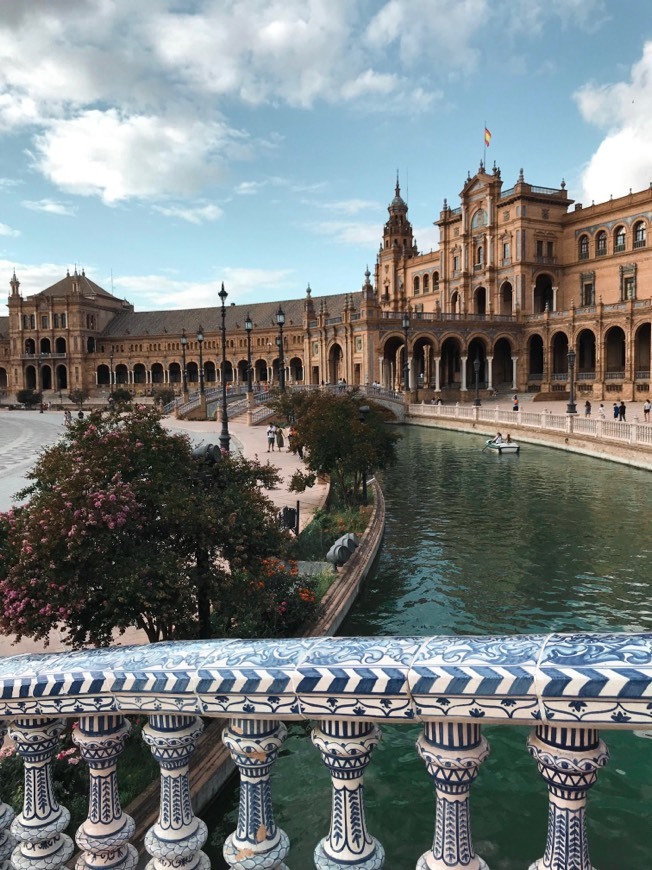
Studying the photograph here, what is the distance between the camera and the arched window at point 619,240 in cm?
5922

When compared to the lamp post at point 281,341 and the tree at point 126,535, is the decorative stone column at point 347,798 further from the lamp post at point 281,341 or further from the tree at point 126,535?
the lamp post at point 281,341

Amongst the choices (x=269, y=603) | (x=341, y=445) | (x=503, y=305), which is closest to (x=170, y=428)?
(x=341, y=445)

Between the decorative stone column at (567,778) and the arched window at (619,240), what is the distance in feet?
215

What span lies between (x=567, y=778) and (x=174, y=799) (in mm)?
1294

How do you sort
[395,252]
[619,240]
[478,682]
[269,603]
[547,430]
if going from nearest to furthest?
1. [478,682]
2. [269,603]
3. [547,430]
4. [619,240]
5. [395,252]

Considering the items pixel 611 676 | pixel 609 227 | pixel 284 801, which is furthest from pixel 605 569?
pixel 609 227

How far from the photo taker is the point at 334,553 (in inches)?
474

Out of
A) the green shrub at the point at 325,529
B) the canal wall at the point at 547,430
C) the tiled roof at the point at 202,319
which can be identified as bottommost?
the green shrub at the point at 325,529

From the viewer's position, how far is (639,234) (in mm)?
57500

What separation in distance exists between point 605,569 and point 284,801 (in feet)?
31.1

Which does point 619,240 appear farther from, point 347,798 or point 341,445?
point 347,798

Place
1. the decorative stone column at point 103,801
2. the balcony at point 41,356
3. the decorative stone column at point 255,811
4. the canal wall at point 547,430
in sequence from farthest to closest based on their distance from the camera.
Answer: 1. the balcony at point 41,356
2. the canal wall at point 547,430
3. the decorative stone column at point 103,801
4. the decorative stone column at point 255,811

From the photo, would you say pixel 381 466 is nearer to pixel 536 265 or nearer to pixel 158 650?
pixel 158 650

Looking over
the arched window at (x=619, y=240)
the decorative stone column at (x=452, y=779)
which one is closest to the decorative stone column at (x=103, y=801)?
the decorative stone column at (x=452, y=779)
